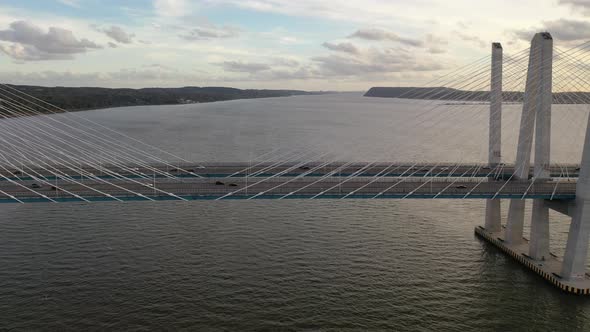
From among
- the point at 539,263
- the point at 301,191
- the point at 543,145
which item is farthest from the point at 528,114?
the point at 301,191

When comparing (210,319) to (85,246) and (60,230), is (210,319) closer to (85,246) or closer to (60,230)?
(85,246)

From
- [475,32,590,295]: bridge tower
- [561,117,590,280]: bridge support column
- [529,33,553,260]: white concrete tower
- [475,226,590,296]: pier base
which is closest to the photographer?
[561,117,590,280]: bridge support column

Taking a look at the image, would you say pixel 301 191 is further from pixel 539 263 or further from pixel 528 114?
pixel 528 114

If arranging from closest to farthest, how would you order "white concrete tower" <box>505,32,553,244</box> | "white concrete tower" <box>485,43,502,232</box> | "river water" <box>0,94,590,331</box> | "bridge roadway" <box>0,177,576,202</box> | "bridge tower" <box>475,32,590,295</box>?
"river water" <box>0,94,590,331</box>, "bridge tower" <box>475,32,590,295</box>, "bridge roadway" <box>0,177,576,202</box>, "white concrete tower" <box>505,32,553,244</box>, "white concrete tower" <box>485,43,502,232</box>

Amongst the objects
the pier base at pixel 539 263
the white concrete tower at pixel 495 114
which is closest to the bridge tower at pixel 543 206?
the pier base at pixel 539 263

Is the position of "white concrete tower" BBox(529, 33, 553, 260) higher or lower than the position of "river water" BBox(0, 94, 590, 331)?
higher

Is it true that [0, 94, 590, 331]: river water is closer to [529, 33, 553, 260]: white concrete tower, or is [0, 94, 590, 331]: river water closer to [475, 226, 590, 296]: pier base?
[475, 226, 590, 296]: pier base

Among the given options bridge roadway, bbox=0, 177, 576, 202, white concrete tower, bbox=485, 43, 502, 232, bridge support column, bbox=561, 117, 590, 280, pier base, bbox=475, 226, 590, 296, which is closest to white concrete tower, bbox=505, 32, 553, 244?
pier base, bbox=475, 226, 590, 296
